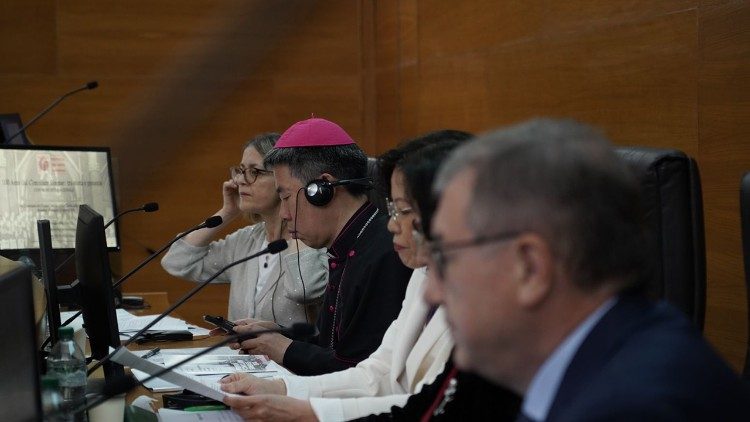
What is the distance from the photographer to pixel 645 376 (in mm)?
891

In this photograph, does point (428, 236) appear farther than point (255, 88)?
No

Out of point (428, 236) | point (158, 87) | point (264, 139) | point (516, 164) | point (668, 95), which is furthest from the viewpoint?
point (158, 87)

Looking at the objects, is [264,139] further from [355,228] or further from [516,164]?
[516,164]

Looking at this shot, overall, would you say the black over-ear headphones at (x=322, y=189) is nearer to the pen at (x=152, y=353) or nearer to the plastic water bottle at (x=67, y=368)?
the pen at (x=152, y=353)

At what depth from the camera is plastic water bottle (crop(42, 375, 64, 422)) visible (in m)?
1.67

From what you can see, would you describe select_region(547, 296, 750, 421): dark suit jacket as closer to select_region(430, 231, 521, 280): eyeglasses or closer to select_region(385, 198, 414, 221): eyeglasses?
select_region(430, 231, 521, 280): eyeglasses

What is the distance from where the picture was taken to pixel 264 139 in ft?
11.4

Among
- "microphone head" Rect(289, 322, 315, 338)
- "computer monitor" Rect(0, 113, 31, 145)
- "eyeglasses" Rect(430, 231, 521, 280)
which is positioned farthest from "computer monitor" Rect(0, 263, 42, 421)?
"computer monitor" Rect(0, 113, 31, 145)

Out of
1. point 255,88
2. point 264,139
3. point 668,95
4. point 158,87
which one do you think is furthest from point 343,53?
point 668,95

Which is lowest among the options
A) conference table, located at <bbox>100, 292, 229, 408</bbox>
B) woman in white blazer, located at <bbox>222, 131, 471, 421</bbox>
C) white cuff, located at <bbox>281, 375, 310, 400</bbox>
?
conference table, located at <bbox>100, 292, 229, 408</bbox>

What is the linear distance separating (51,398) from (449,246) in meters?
1.00

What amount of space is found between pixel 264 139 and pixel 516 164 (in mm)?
2618

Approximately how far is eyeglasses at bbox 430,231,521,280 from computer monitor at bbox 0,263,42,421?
0.56 metres

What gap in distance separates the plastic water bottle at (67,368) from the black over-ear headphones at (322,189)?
0.90m
